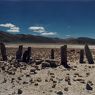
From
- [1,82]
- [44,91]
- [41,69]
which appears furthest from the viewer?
[41,69]

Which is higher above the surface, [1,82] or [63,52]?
[63,52]

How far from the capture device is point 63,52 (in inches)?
1304

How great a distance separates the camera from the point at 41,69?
28.5 m

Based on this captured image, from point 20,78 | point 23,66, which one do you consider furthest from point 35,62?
point 20,78

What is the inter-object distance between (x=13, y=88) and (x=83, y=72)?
28.2 ft

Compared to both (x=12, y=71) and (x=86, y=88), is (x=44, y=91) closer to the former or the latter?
(x=86, y=88)

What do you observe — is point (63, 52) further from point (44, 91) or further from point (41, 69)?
point (44, 91)

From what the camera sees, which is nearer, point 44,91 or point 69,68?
point 44,91

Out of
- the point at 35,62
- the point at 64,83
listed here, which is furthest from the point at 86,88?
the point at 35,62

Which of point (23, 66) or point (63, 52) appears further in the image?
point (63, 52)

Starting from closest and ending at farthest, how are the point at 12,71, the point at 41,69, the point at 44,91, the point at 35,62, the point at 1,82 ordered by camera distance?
the point at 44,91 → the point at 1,82 → the point at 12,71 → the point at 41,69 → the point at 35,62

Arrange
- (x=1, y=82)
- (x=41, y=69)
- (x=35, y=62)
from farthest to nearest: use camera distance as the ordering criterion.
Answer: (x=35, y=62) → (x=41, y=69) → (x=1, y=82)

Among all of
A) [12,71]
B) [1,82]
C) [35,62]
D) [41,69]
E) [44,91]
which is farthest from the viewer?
[35,62]

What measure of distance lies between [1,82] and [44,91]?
377 centimetres
